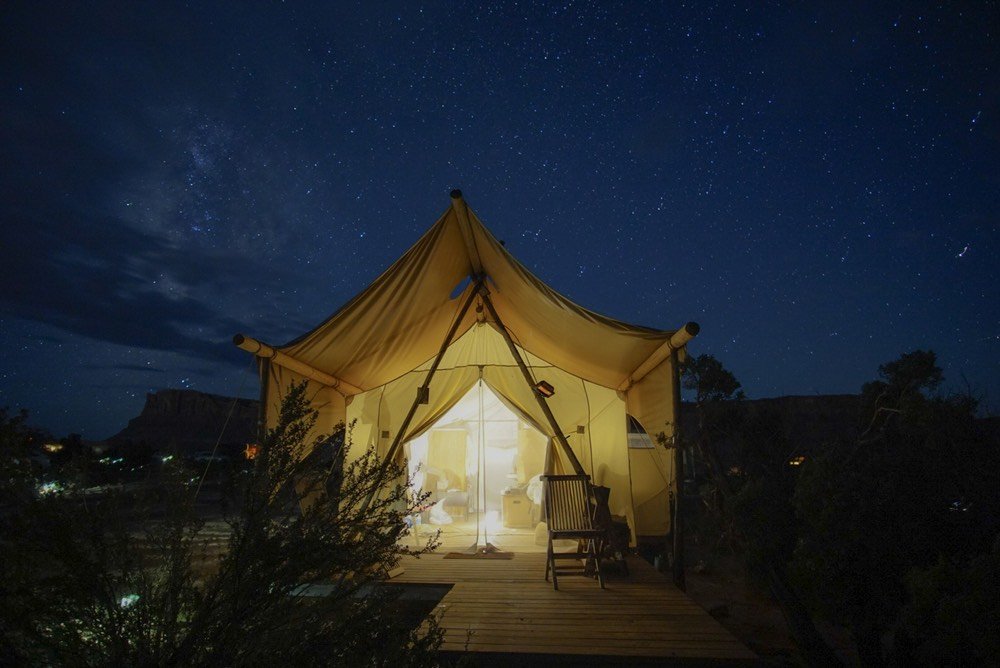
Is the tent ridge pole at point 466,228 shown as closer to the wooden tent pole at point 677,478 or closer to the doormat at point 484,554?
the wooden tent pole at point 677,478

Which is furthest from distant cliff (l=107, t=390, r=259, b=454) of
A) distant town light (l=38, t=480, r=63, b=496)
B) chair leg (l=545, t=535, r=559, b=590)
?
distant town light (l=38, t=480, r=63, b=496)

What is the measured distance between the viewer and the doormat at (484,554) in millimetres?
5324

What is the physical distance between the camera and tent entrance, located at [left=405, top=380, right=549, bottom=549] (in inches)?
299

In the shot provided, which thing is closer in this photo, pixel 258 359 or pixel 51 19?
pixel 258 359

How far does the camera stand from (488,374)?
6527mm

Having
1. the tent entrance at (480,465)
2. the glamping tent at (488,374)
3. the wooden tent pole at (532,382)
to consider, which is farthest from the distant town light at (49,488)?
the tent entrance at (480,465)

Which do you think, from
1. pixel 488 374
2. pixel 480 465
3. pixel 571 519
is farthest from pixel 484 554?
pixel 480 465

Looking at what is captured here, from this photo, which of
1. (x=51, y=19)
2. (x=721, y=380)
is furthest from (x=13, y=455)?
(x=721, y=380)

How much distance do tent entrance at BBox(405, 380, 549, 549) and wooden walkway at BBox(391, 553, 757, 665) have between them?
2831mm

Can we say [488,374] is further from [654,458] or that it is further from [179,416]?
[179,416]

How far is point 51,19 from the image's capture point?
5.73 m

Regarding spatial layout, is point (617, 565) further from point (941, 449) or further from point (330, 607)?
point (330, 607)

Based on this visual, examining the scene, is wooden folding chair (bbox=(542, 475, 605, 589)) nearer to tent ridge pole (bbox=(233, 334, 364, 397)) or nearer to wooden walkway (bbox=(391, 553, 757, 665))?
wooden walkway (bbox=(391, 553, 757, 665))

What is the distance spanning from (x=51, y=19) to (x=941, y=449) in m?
10.7
